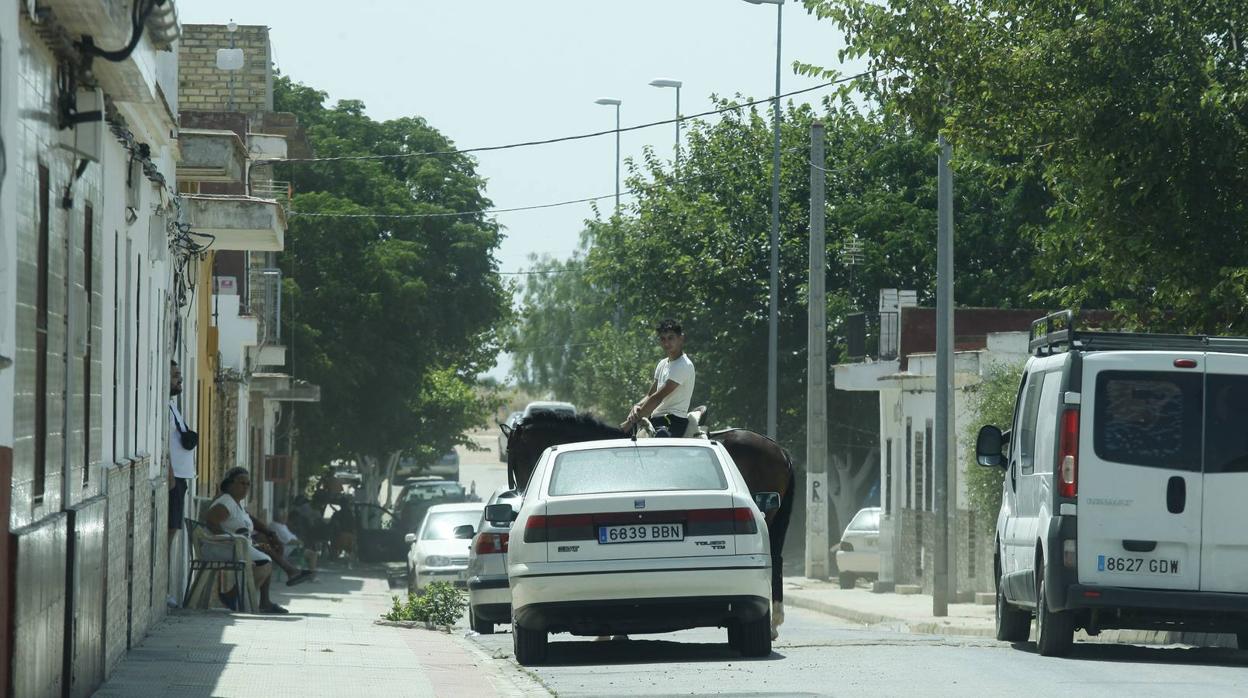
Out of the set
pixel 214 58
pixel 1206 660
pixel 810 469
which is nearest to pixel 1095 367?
pixel 1206 660

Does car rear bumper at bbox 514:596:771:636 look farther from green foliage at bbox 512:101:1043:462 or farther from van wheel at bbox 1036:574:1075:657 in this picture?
green foliage at bbox 512:101:1043:462

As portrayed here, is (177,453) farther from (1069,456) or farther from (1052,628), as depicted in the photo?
(1069,456)

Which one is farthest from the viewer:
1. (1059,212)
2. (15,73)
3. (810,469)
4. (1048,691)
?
(810,469)

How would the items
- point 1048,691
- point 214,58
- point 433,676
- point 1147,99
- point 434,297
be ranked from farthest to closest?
point 434,297 → point 214,58 → point 1147,99 → point 433,676 → point 1048,691

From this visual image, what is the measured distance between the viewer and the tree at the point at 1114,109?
1711 centimetres

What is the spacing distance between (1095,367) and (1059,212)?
249 inches

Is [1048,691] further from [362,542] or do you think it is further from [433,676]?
[362,542]

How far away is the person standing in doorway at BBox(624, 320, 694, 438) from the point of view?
15727 millimetres

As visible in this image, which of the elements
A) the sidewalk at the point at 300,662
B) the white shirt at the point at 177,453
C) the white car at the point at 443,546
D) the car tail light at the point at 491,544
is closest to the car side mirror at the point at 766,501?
the sidewalk at the point at 300,662

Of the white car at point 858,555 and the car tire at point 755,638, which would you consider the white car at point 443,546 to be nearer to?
the white car at point 858,555

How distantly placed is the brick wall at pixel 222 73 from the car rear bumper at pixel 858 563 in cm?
1495

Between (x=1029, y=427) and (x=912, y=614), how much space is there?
11.1 meters

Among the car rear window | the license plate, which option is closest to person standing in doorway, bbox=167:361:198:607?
the car rear window

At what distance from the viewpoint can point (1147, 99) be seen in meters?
17.0
